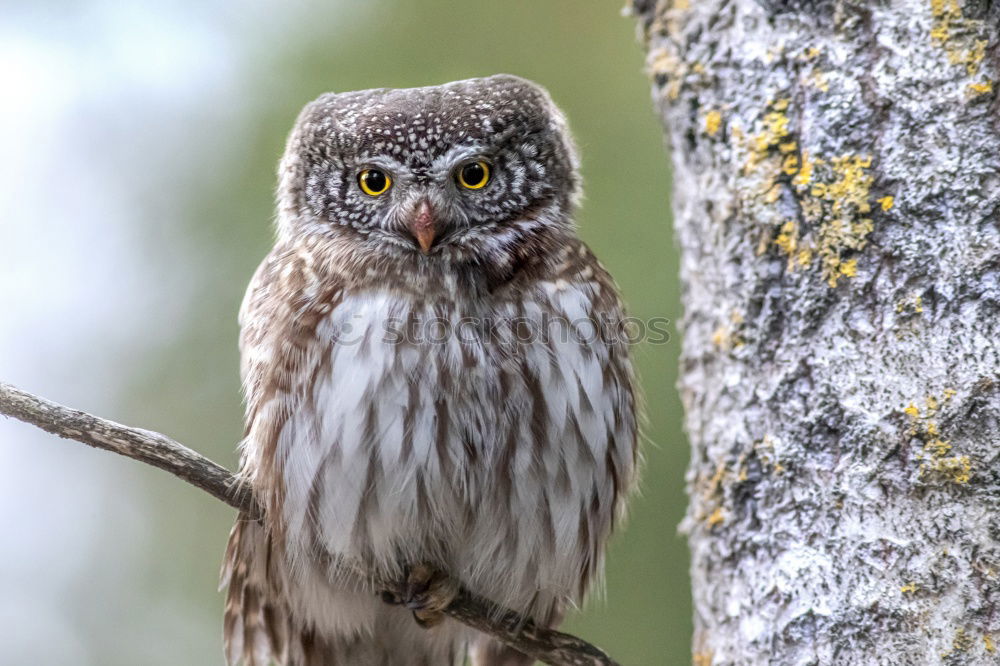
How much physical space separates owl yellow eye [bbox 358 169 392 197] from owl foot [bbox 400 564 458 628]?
1005 mm

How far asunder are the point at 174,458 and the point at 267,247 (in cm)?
308

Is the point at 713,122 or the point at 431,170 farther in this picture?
the point at 431,170

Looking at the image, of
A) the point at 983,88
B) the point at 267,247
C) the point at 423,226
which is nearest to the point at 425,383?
the point at 423,226

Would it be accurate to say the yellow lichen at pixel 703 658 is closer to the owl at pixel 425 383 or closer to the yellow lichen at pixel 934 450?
the owl at pixel 425 383

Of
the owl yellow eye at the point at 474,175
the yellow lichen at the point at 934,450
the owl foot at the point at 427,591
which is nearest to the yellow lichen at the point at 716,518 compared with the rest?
the yellow lichen at the point at 934,450

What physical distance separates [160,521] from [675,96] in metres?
4.15

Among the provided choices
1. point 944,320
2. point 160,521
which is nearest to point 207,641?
point 160,521

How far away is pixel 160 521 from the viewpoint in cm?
579

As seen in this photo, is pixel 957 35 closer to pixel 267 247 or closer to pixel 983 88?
pixel 983 88

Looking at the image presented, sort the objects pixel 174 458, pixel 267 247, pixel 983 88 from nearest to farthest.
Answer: pixel 174 458, pixel 983 88, pixel 267 247

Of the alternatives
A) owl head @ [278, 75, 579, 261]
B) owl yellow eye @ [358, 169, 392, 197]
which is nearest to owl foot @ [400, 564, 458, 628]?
owl head @ [278, 75, 579, 261]
